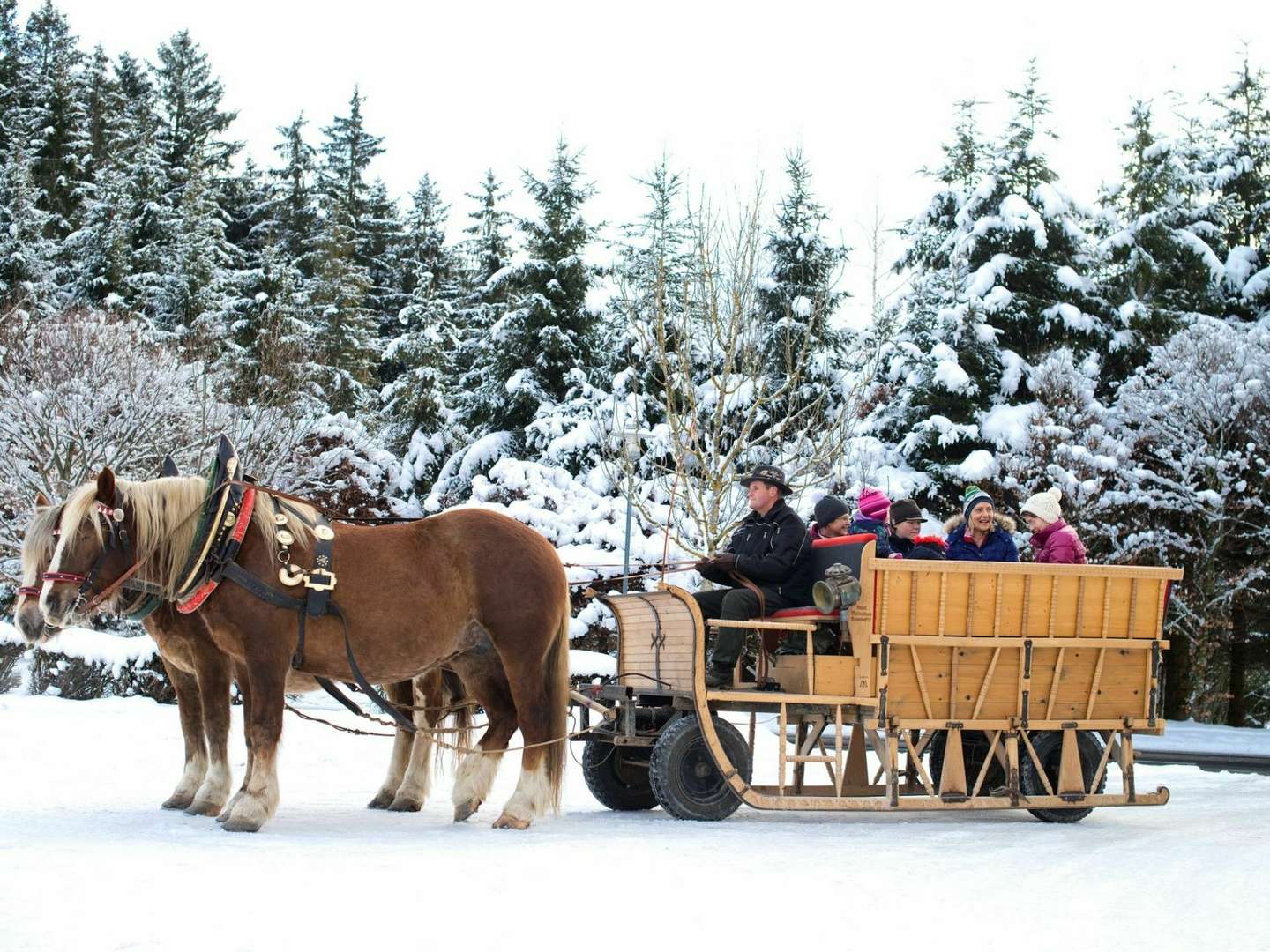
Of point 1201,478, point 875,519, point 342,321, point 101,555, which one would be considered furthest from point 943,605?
point 342,321

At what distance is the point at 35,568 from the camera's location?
7.12 meters

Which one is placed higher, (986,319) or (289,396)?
(986,319)

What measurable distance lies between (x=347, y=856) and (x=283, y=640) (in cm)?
167

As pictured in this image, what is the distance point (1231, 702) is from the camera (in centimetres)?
2453

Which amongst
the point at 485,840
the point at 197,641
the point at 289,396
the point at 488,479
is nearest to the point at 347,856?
the point at 485,840

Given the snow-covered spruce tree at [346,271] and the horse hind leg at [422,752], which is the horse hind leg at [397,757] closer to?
the horse hind leg at [422,752]

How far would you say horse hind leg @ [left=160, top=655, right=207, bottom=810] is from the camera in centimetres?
790

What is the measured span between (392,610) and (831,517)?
125 inches

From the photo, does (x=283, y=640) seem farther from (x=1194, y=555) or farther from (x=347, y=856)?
(x=1194, y=555)

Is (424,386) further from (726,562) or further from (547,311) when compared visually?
(726,562)

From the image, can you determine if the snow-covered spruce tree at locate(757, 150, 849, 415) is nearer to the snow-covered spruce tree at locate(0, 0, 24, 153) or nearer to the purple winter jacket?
the purple winter jacket

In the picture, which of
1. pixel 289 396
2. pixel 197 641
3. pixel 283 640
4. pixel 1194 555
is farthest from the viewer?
pixel 289 396

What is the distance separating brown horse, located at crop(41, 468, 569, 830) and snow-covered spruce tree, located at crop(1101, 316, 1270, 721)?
1649 centimetres

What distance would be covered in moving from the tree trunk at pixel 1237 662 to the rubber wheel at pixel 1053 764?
16.6 metres
